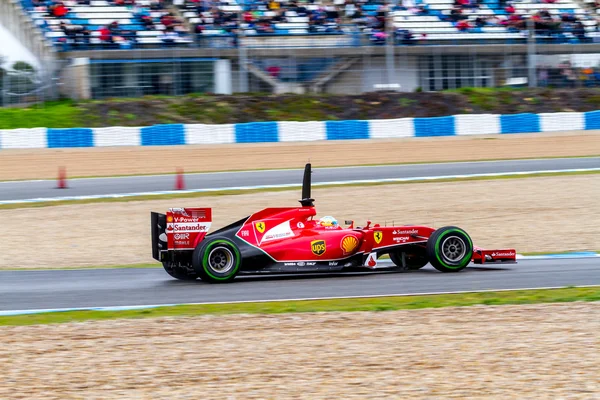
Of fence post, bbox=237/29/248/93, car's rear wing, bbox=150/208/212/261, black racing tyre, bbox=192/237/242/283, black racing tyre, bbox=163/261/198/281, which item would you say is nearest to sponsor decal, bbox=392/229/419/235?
black racing tyre, bbox=192/237/242/283

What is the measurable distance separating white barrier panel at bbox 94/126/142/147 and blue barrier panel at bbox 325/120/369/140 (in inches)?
221

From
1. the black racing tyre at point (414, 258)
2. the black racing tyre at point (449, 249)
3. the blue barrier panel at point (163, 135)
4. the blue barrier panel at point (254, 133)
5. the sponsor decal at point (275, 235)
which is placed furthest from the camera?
the blue barrier panel at point (254, 133)

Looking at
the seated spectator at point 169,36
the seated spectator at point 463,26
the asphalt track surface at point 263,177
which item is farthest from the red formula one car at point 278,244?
the seated spectator at point 463,26

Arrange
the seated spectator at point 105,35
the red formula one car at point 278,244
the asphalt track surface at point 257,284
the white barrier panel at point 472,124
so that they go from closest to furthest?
the asphalt track surface at point 257,284
the red formula one car at point 278,244
the white barrier panel at point 472,124
the seated spectator at point 105,35

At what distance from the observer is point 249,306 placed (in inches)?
326

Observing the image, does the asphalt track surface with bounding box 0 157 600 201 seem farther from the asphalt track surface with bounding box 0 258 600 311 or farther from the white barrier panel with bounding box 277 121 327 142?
the asphalt track surface with bounding box 0 258 600 311

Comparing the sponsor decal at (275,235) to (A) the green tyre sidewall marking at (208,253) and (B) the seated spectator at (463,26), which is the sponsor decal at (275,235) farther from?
(B) the seated spectator at (463,26)

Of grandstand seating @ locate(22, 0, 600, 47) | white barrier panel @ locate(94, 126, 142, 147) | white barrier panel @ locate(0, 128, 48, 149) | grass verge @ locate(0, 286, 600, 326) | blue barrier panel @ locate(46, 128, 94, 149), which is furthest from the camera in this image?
grandstand seating @ locate(22, 0, 600, 47)

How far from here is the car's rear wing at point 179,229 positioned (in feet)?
31.8

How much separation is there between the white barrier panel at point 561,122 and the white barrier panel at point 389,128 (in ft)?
14.5

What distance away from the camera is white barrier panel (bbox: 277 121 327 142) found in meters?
25.8

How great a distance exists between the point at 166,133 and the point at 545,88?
1370 centimetres

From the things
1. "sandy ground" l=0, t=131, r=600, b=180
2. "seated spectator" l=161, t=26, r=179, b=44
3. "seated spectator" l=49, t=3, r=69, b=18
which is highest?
"seated spectator" l=49, t=3, r=69, b=18

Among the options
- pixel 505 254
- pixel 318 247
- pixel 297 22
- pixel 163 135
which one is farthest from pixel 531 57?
pixel 318 247
